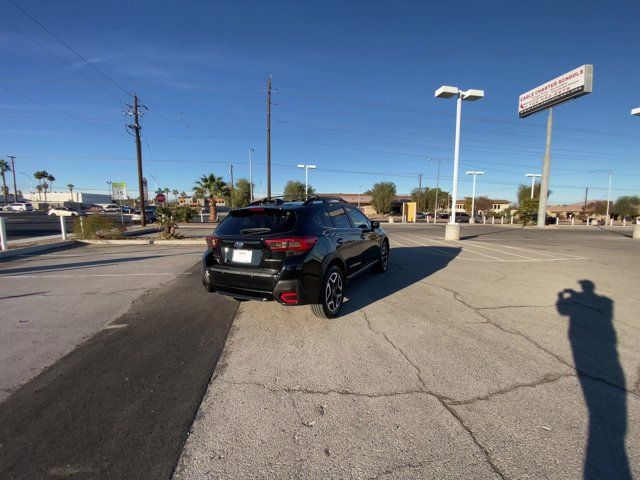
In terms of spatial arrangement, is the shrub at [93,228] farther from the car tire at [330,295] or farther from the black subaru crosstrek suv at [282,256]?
the car tire at [330,295]

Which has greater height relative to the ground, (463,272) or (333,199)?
(333,199)

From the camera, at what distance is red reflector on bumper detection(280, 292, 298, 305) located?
3.79m

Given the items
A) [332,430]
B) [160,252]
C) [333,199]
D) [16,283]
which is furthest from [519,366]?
[160,252]

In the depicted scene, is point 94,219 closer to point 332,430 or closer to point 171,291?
point 171,291

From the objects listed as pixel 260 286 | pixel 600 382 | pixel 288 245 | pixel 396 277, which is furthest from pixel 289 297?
pixel 396 277

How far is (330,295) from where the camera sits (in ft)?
14.2

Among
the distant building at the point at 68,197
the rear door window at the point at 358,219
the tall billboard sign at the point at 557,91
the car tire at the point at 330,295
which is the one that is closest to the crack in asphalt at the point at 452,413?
the car tire at the point at 330,295

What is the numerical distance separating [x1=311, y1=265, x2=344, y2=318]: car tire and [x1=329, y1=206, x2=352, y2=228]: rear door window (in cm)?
80

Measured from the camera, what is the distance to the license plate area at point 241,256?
13.0 ft

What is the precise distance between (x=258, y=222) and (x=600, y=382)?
3.94 metres

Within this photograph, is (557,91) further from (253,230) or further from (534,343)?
(253,230)

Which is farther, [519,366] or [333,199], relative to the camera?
[333,199]

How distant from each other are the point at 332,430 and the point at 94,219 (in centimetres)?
1534

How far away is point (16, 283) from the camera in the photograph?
6.58 metres
